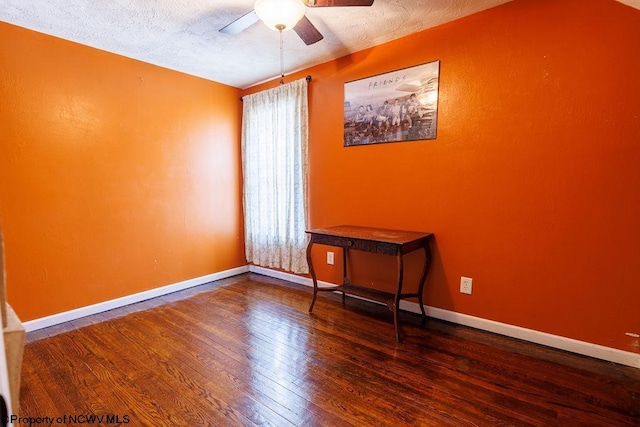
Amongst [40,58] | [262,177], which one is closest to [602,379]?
[262,177]

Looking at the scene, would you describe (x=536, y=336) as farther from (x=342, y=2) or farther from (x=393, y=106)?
(x=342, y=2)

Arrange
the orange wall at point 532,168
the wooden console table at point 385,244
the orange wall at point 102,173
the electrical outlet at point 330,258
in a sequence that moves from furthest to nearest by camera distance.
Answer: the electrical outlet at point 330,258 → the orange wall at point 102,173 → the wooden console table at point 385,244 → the orange wall at point 532,168

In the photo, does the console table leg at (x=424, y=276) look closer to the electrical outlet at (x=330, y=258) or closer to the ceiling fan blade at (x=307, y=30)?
the electrical outlet at (x=330, y=258)

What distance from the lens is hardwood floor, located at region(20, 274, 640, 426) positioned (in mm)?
1541

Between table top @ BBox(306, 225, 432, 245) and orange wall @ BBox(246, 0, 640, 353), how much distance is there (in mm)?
148

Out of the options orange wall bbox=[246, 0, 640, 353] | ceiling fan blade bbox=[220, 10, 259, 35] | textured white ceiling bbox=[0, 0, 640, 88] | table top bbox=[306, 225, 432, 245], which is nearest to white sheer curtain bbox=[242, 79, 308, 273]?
textured white ceiling bbox=[0, 0, 640, 88]

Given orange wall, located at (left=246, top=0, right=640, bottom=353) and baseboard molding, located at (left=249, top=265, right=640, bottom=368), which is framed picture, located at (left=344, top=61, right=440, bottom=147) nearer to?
orange wall, located at (left=246, top=0, right=640, bottom=353)

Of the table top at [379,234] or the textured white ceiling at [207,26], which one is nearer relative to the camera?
the textured white ceiling at [207,26]

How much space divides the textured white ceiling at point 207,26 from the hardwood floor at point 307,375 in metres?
2.12

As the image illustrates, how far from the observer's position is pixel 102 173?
2760 mm

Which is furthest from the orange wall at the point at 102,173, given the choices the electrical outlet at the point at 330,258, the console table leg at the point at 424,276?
the console table leg at the point at 424,276

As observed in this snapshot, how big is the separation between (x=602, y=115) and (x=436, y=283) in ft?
4.97

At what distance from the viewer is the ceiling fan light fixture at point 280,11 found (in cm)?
170

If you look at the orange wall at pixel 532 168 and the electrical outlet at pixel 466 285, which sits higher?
the orange wall at pixel 532 168
